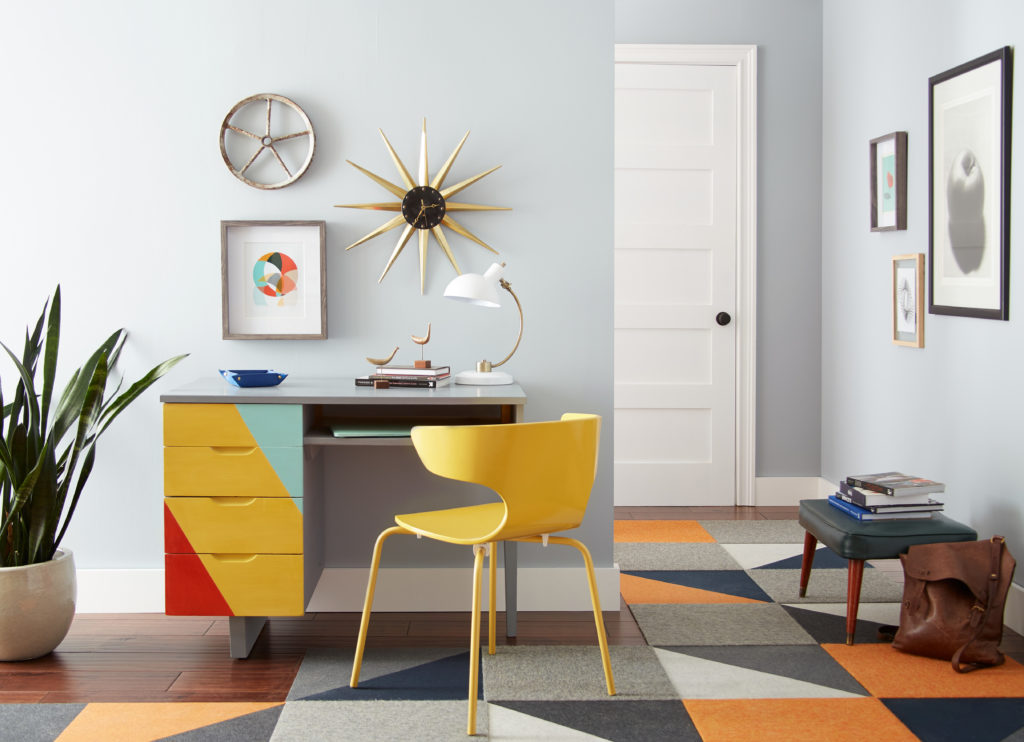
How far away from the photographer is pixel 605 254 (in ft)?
10.7

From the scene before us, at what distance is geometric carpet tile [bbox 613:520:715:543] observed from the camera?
432 centimetres

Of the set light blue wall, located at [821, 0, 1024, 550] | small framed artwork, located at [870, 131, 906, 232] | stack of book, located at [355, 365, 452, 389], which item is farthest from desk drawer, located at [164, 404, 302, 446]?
small framed artwork, located at [870, 131, 906, 232]

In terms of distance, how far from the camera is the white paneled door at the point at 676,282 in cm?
489

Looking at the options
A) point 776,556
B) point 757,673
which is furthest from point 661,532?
point 757,673

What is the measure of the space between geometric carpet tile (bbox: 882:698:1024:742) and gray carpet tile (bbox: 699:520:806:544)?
5.75 ft

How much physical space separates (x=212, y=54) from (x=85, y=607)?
1.85m

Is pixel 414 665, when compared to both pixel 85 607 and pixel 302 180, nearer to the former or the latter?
pixel 85 607

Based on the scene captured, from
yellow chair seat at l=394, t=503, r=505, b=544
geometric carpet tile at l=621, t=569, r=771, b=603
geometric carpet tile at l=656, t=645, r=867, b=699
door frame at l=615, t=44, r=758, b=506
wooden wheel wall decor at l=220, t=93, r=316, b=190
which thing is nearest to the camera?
yellow chair seat at l=394, t=503, r=505, b=544

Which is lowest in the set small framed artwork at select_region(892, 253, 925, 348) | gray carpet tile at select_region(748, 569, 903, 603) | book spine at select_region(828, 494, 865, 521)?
gray carpet tile at select_region(748, 569, 903, 603)

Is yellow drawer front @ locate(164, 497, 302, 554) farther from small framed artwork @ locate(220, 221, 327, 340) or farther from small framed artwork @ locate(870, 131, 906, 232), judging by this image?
small framed artwork @ locate(870, 131, 906, 232)

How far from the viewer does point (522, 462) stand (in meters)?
2.42

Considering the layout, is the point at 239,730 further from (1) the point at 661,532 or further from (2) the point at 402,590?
(1) the point at 661,532

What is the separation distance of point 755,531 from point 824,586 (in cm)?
89

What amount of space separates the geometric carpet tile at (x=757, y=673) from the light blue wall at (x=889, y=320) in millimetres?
810
